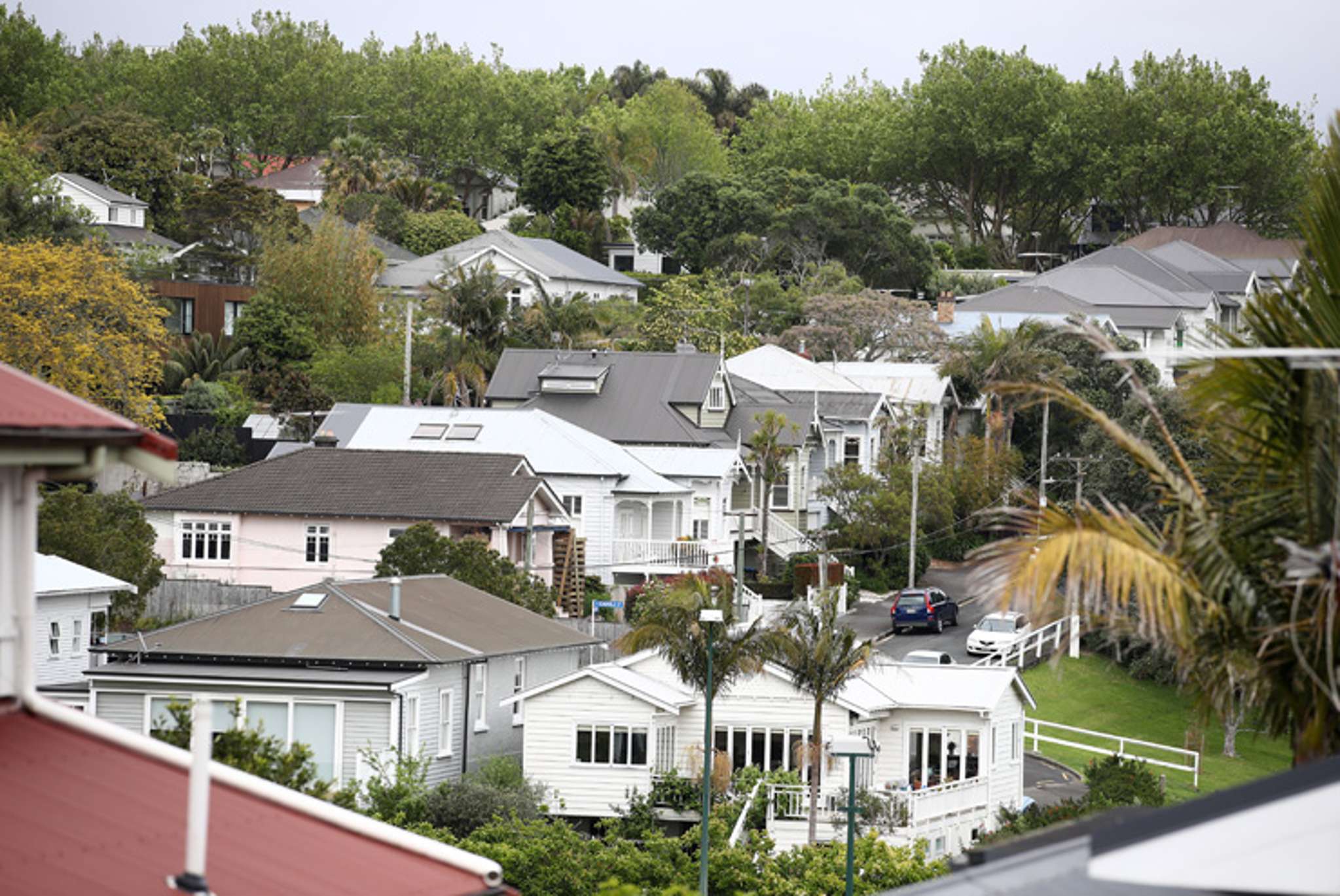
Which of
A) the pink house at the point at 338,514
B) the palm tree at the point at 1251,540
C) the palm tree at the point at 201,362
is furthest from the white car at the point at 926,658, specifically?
the palm tree at the point at 1251,540

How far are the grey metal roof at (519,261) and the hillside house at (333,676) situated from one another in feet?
193

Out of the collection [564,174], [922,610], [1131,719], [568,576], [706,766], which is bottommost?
Result: [1131,719]

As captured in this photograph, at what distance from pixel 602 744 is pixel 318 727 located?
672 centimetres

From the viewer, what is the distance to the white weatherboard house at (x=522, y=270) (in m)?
102

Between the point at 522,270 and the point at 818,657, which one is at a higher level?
the point at 522,270

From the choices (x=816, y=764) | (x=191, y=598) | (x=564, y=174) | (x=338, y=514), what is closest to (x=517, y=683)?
(x=816, y=764)

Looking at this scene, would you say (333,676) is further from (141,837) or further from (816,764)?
(141,837)

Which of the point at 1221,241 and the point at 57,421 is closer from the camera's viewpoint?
the point at 57,421

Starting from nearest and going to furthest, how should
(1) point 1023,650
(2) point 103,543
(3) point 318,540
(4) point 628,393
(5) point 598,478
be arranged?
(2) point 103,543
(1) point 1023,650
(3) point 318,540
(5) point 598,478
(4) point 628,393

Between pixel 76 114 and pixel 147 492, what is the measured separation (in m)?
77.0

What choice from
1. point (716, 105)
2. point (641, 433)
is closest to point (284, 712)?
point (641, 433)

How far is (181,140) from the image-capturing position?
142m

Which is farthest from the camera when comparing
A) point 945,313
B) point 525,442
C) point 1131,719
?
point 945,313

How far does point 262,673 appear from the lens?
35281mm
